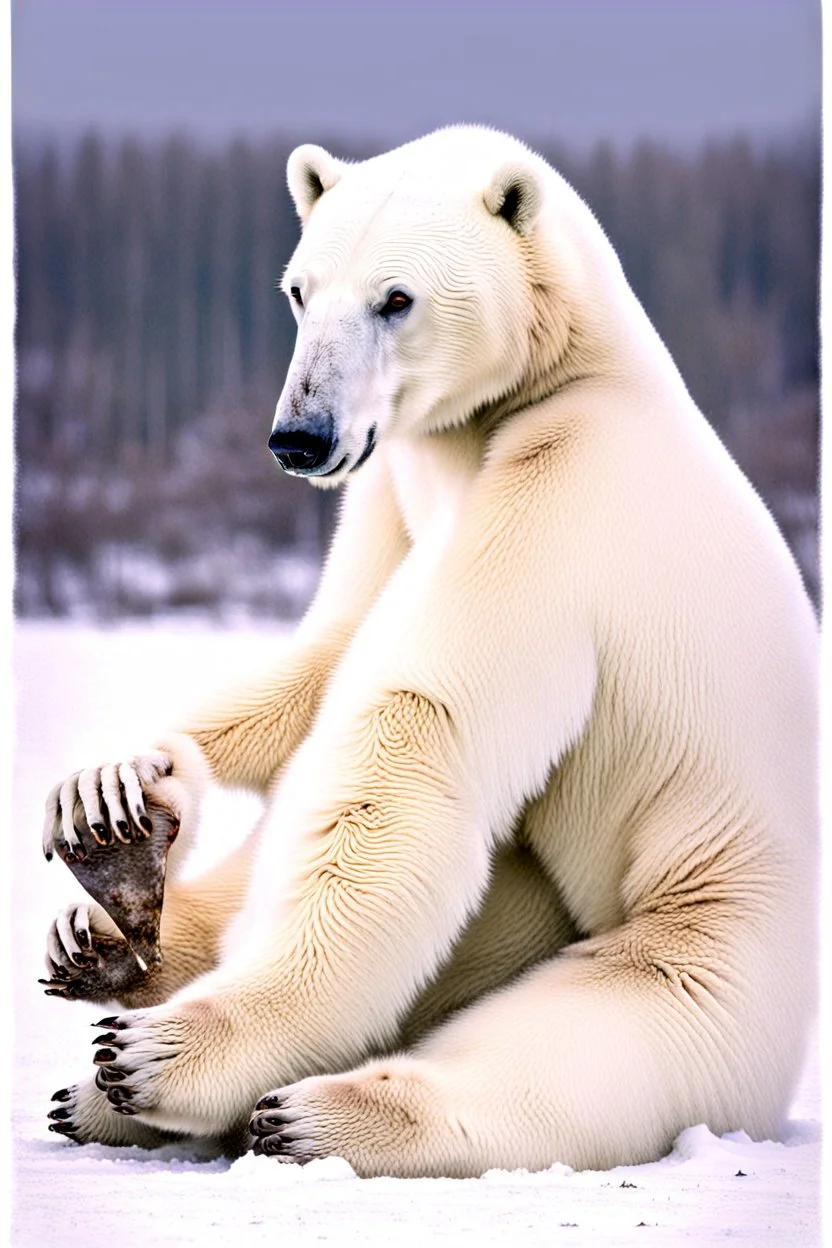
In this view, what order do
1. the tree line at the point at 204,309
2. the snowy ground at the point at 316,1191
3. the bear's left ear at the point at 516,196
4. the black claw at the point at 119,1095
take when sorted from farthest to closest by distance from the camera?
the tree line at the point at 204,309
the bear's left ear at the point at 516,196
the black claw at the point at 119,1095
the snowy ground at the point at 316,1191

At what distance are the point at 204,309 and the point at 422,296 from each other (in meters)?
0.86

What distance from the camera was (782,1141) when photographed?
2828mm

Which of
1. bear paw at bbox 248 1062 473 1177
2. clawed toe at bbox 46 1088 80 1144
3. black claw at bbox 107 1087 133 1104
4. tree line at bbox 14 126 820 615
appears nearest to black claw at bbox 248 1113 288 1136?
bear paw at bbox 248 1062 473 1177

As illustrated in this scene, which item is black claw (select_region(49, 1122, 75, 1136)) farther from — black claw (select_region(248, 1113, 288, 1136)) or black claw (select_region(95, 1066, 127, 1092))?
black claw (select_region(248, 1113, 288, 1136))

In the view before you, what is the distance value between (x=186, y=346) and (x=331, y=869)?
4.18ft

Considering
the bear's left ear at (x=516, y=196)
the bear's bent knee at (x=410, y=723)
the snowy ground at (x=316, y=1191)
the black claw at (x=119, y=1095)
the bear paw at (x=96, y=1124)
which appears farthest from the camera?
the bear paw at (x=96, y=1124)

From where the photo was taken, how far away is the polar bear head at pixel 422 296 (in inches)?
103

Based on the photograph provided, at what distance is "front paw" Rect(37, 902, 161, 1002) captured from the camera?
289 cm

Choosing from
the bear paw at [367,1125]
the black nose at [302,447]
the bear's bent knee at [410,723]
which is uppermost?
A: the black nose at [302,447]

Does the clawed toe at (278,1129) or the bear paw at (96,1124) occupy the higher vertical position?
the clawed toe at (278,1129)

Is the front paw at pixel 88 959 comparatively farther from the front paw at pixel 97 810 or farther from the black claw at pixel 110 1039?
the black claw at pixel 110 1039

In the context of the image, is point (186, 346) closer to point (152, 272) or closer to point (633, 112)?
point (152, 272)

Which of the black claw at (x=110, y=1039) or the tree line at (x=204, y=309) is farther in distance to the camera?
the tree line at (x=204, y=309)

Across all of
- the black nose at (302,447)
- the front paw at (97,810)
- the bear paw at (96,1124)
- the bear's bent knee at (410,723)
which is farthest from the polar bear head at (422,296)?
the bear paw at (96,1124)
